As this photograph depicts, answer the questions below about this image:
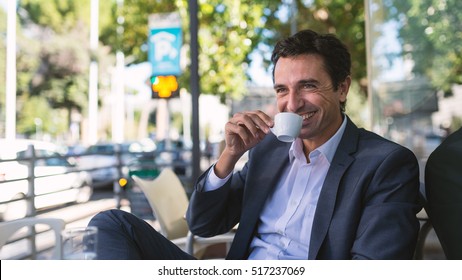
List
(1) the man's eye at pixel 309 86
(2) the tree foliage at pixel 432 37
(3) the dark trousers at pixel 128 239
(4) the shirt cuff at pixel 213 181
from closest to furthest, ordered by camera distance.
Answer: (3) the dark trousers at pixel 128 239, (1) the man's eye at pixel 309 86, (4) the shirt cuff at pixel 213 181, (2) the tree foliage at pixel 432 37

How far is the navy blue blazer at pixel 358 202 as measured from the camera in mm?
1300

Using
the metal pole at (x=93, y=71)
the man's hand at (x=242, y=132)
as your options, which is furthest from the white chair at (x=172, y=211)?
the metal pole at (x=93, y=71)

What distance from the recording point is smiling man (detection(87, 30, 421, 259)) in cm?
135

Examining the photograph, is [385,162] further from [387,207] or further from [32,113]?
[32,113]

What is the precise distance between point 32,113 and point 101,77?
149 inches

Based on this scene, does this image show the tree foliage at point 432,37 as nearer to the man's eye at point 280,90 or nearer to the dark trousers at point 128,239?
the man's eye at point 280,90

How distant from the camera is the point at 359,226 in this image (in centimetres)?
138

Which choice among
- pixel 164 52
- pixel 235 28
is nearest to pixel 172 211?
pixel 164 52

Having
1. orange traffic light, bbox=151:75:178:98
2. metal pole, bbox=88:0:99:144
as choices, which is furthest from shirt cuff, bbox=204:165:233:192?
metal pole, bbox=88:0:99:144

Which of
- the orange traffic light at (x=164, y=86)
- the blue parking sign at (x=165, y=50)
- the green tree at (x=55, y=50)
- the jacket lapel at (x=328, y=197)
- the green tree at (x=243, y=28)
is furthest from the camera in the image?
the green tree at (x=55, y=50)

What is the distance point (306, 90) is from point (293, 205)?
1.23 ft

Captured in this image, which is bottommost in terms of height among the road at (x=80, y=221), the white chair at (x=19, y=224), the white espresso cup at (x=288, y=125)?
the road at (x=80, y=221)

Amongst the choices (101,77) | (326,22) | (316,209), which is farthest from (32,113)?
(316,209)

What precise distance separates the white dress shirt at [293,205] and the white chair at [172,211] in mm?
829
